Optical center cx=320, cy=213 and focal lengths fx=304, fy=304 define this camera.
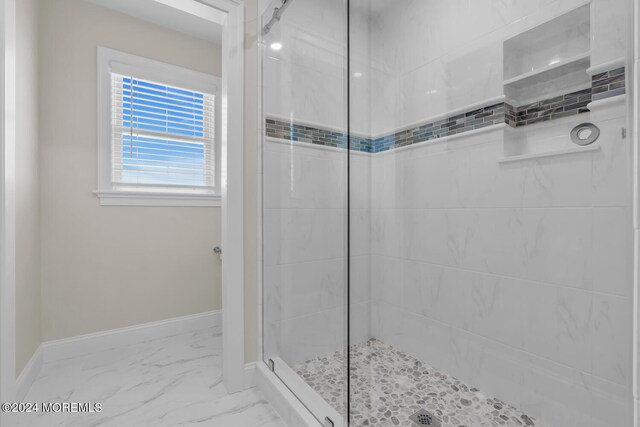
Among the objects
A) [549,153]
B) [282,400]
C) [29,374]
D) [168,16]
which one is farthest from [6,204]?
[549,153]

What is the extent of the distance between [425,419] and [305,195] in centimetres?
114

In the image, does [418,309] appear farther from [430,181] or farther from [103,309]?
[103,309]

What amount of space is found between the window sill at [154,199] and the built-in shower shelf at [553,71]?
7.06 ft

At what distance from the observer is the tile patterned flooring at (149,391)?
4.52 feet

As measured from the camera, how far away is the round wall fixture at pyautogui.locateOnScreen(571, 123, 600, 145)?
1123mm

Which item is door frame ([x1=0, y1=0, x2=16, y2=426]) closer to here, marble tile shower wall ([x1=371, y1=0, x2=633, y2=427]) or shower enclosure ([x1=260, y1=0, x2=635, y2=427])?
shower enclosure ([x1=260, y1=0, x2=635, y2=427])

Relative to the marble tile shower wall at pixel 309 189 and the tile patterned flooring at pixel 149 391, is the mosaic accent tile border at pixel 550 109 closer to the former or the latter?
the marble tile shower wall at pixel 309 189

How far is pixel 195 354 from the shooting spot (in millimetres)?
2008

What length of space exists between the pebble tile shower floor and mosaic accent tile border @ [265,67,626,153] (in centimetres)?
107

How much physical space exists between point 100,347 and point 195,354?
2.17 feet

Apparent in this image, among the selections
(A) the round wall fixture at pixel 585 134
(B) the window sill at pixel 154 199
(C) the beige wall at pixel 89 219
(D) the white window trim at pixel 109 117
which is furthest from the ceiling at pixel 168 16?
(A) the round wall fixture at pixel 585 134

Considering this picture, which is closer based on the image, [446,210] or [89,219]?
[446,210]

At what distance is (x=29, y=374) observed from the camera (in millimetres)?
1625

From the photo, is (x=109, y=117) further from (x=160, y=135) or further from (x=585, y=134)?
(x=585, y=134)
